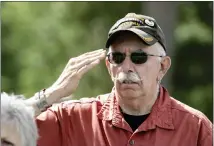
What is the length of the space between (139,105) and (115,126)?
214 mm

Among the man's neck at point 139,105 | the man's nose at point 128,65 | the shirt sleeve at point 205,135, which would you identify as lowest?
the shirt sleeve at point 205,135

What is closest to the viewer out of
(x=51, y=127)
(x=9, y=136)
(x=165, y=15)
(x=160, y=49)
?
(x=9, y=136)

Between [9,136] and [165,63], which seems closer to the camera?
[9,136]

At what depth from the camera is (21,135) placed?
470 cm

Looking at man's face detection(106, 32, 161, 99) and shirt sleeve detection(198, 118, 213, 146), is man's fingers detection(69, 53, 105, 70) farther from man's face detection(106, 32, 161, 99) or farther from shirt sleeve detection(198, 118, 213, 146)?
shirt sleeve detection(198, 118, 213, 146)

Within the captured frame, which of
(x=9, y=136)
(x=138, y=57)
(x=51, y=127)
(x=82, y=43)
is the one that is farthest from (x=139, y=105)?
(x=82, y=43)

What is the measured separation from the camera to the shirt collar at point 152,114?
5211 millimetres

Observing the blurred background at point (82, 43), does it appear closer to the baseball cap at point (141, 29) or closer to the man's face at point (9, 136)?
the baseball cap at point (141, 29)

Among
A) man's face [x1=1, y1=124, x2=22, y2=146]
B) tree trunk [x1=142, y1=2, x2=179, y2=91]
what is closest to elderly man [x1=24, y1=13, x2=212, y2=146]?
man's face [x1=1, y1=124, x2=22, y2=146]

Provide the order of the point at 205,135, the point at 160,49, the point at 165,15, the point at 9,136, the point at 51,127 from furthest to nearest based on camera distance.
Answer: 1. the point at 165,15
2. the point at 160,49
3. the point at 51,127
4. the point at 205,135
5. the point at 9,136

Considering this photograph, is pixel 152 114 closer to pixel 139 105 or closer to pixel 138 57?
pixel 139 105

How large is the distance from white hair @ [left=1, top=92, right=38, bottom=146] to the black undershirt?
719 mm

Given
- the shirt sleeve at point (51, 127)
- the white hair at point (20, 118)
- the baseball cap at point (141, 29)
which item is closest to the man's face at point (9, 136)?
the white hair at point (20, 118)

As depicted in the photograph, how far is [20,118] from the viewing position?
15.6 ft
